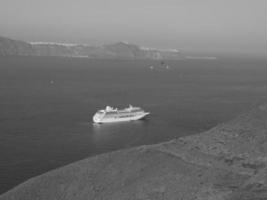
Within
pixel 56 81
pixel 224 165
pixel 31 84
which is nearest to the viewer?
pixel 224 165

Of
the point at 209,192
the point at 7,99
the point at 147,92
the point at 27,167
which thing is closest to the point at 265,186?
the point at 209,192

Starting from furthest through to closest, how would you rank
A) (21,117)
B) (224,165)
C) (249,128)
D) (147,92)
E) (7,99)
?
(147,92)
(7,99)
(21,117)
(249,128)
(224,165)

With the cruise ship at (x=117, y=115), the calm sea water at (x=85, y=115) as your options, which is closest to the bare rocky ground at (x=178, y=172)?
the calm sea water at (x=85, y=115)

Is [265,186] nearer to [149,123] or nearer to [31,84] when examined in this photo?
[149,123]

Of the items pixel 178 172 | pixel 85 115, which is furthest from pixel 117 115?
pixel 178 172

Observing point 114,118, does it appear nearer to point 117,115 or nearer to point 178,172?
point 117,115

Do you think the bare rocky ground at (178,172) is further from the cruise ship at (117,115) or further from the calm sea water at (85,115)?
the cruise ship at (117,115)

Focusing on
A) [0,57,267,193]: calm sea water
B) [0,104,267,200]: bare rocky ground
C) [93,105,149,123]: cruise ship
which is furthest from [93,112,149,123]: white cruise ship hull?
[0,104,267,200]: bare rocky ground

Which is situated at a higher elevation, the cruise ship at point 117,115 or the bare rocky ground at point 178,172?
the bare rocky ground at point 178,172
